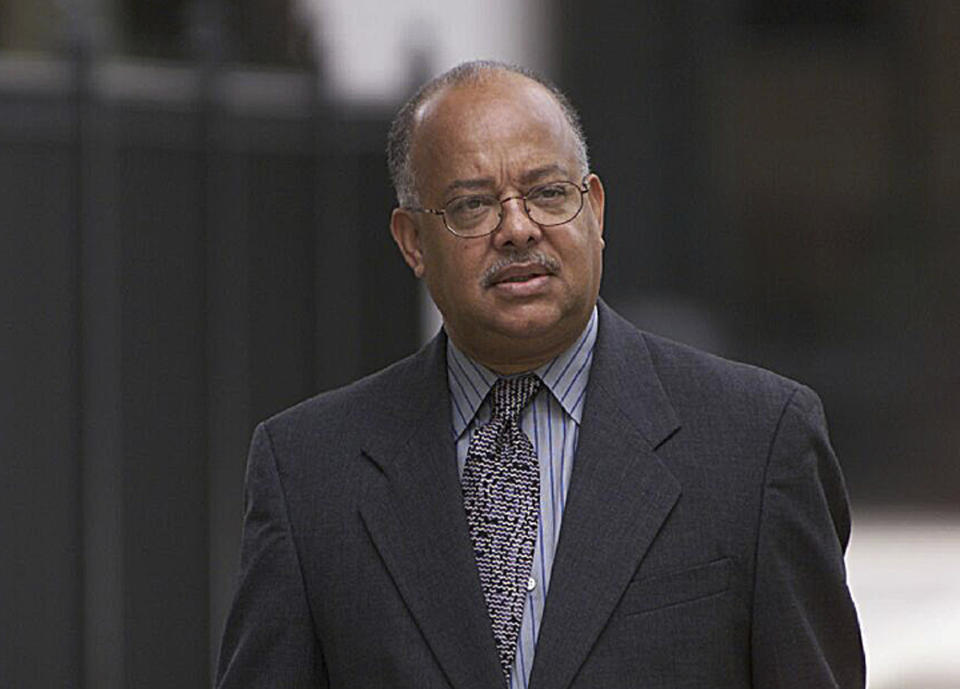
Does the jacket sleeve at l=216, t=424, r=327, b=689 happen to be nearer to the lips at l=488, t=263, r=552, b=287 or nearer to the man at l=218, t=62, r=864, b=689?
the man at l=218, t=62, r=864, b=689

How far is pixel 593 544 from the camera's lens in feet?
9.64

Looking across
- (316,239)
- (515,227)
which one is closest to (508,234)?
(515,227)

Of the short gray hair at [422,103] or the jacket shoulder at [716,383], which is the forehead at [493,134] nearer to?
the short gray hair at [422,103]

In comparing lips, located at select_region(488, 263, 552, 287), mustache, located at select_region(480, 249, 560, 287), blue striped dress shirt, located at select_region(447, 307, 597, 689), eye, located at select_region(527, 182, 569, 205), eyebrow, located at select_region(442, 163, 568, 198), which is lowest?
blue striped dress shirt, located at select_region(447, 307, 597, 689)

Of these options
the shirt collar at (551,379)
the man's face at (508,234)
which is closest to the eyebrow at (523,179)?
the man's face at (508,234)

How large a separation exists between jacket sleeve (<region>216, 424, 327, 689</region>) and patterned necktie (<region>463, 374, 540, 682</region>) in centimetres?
26

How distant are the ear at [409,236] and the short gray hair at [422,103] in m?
0.02

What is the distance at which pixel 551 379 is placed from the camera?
10.1 ft

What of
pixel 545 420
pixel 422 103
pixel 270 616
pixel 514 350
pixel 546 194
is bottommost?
pixel 270 616

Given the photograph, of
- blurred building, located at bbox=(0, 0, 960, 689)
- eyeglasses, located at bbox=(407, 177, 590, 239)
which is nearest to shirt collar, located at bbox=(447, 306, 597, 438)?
eyeglasses, located at bbox=(407, 177, 590, 239)

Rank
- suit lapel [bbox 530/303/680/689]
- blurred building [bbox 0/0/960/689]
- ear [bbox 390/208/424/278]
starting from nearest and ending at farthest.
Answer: suit lapel [bbox 530/303/680/689], ear [bbox 390/208/424/278], blurred building [bbox 0/0/960/689]

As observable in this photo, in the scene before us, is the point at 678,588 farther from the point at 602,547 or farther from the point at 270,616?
the point at 270,616

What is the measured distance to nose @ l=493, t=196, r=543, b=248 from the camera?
292 cm

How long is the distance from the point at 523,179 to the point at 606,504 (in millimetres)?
446
